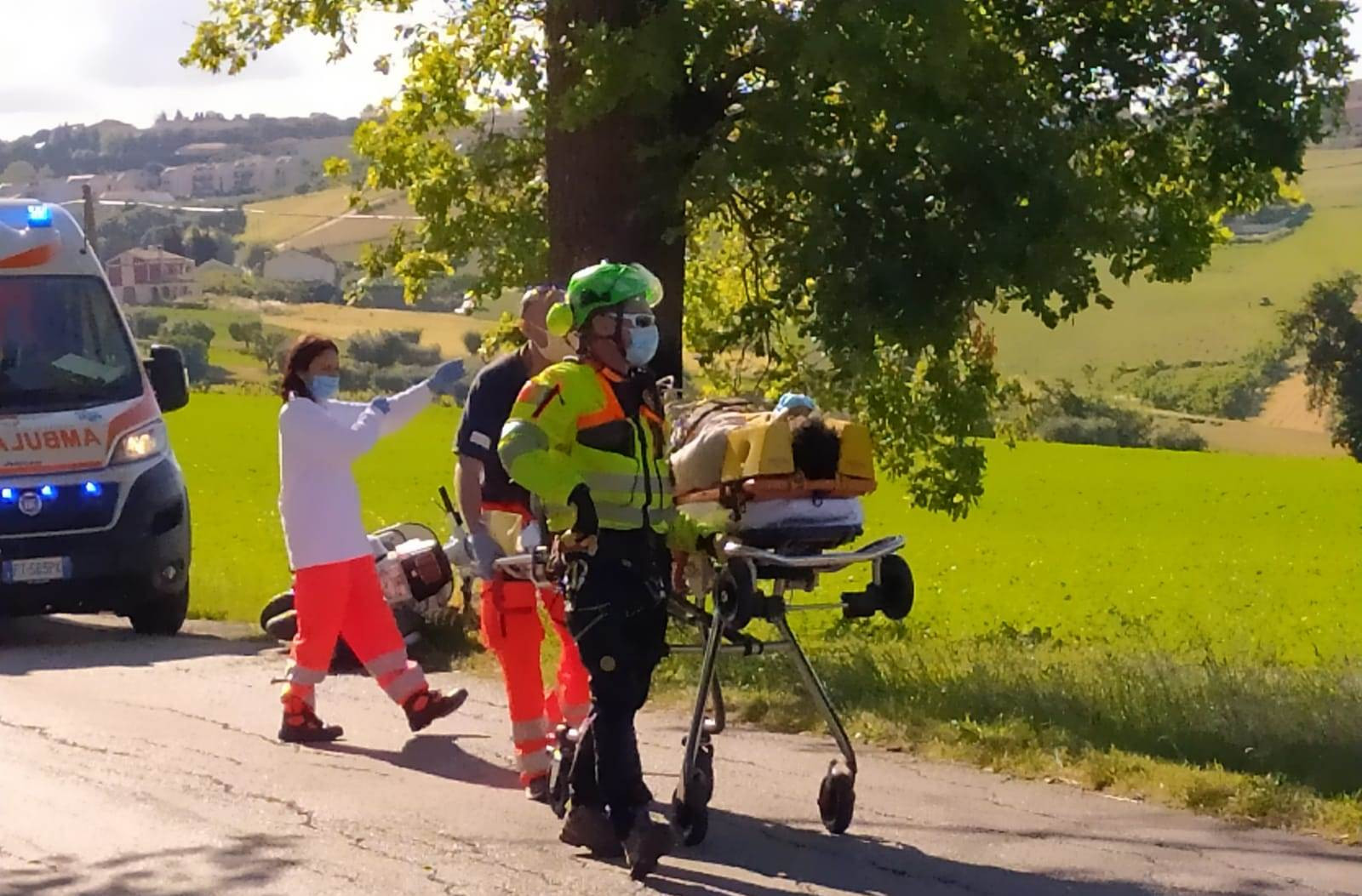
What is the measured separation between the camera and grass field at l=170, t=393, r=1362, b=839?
7.92 meters

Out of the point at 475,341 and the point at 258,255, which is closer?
the point at 475,341

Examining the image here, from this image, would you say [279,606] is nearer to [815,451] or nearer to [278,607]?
[278,607]

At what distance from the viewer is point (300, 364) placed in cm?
874

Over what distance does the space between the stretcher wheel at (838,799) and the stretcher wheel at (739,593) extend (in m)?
0.69

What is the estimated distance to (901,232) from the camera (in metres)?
11.9

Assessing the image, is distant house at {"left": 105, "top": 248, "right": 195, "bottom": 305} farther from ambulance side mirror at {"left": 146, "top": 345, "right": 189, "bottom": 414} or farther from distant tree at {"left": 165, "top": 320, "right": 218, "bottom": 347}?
ambulance side mirror at {"left": 146, "top": 345, "right": 189, "bottom": 414}

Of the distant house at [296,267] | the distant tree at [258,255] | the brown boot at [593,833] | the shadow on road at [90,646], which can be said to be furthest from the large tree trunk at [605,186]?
the distant tree at [258,255]

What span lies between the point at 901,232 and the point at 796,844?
19.4 feet

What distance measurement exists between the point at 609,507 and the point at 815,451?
70 cm

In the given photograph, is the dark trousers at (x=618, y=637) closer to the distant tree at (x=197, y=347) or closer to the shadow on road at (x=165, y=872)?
the shadow on road at (x=165, y=872)

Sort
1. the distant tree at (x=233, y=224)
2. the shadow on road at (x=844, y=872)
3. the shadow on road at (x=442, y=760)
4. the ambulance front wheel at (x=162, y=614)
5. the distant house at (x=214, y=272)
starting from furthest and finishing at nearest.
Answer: the distant house at (x=214, y=272) → the distant tree at (x=233, y=224) → the ambulance front wheel at (x=162, y=614) → the shadow on road at (x=442, y=760) → the shadow on road at (x=844, y=872)

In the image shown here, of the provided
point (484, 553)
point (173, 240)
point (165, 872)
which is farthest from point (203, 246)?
point (165, 872)

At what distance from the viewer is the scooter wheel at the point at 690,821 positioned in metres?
6.59

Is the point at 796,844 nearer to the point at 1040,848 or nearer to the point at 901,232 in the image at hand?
the point at 1040,848
